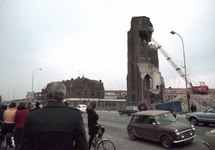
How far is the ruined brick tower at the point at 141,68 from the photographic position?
52719 millimetres

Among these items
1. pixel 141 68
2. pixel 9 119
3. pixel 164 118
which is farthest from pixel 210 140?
pixel 141 68

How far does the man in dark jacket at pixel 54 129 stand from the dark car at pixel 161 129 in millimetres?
5941

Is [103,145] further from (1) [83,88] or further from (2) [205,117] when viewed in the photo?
(1) [83,88]

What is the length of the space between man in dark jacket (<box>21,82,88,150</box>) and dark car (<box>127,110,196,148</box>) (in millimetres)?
5941

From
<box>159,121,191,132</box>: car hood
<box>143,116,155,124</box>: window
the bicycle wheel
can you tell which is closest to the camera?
the bicycle wheel

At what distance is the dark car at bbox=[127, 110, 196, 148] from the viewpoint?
6820mm

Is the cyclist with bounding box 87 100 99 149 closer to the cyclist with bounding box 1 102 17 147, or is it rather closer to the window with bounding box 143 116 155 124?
→ the cyclist with bounding box 1 102 17 147

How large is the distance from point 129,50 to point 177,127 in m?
55.1

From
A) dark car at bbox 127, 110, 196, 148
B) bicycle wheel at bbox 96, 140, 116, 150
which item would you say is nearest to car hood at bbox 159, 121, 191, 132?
dark car at bbox 127, 110, 196, 148

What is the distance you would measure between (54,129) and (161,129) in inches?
249

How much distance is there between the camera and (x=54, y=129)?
1857 millimetres

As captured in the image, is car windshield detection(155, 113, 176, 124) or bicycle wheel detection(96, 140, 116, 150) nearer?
bicycle wheel detection(96, 140, 116, 150)

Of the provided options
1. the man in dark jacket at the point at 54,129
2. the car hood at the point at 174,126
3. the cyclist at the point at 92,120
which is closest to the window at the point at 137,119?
the car hood at the point at 174,126

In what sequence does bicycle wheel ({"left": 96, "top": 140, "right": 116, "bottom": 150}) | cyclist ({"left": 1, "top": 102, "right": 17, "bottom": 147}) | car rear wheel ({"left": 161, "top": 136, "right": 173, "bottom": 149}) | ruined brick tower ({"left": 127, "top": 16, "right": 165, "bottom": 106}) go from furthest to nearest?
ruined brick tower ({"left": 127, "top": 16, "right": 165, "bottom": 106}) < car rear wheel ({"left": 161, "top": 136, "right": 173, "bottom": 149}) < cyclist ({"left": 1, "top": 102, "right": 17, "bottom": 147}) < bicycle wheel ({"left": 96, "top": 140, "right": 116, "bottom": 150})
